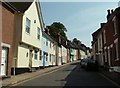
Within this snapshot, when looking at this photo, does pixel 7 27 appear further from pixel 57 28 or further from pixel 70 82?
pixel 57 28

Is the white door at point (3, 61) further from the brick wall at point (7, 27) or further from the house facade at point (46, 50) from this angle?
the house facade at point (46, 50)

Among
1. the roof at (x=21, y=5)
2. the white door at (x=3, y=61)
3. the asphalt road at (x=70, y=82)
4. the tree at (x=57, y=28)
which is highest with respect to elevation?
the tree at (x=57, y=28)

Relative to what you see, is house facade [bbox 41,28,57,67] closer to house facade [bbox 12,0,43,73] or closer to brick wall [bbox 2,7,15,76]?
house facade [bbox 12,0,43,73]

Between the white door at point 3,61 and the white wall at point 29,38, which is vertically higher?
the white wall at point 29,38

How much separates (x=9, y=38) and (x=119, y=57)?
11.3m

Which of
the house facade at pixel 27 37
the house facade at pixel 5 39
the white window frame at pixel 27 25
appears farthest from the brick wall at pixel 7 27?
the white window frame at pixel 27 25

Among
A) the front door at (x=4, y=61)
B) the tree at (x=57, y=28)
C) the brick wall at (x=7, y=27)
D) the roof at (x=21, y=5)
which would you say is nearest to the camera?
the brick wall at (x=7, y=27)

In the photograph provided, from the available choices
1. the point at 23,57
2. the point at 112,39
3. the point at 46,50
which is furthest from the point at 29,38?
the point at 46,50

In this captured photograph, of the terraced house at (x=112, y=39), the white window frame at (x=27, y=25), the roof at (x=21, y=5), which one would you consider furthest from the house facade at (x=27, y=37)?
the terraced house at (x=112, y=39)

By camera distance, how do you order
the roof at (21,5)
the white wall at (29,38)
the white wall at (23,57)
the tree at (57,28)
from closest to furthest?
the white wall at (23,57)
the white wall at (29,38)
the roof at (21,5)
the tree at (57,28)

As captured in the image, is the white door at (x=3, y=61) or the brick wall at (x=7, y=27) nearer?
the brick wall at (x=7, y=27)

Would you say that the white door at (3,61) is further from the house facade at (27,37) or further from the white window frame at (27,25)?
the white window frame at (27,25)

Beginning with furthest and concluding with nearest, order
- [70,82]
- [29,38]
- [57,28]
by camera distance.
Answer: [57,28] < [29,38] < [70,82]

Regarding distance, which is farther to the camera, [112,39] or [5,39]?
[112,39]
